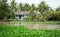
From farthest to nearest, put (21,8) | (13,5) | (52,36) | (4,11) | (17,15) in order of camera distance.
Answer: (21,8) < (17,15) < (13,5) < (4,11) < (52,36)

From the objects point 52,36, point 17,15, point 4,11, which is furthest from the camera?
point 17,15

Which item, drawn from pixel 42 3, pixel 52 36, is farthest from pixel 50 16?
pixel 52 36

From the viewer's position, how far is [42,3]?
56844mm

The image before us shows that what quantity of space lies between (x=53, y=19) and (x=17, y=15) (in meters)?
15.4

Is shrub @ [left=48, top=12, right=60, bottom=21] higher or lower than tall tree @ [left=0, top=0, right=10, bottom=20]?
lower

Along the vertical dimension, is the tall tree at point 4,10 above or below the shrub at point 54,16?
above

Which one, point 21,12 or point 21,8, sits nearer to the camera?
point 21,12

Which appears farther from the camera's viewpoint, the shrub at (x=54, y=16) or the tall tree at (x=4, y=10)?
the shrub at (x=54, y=16)

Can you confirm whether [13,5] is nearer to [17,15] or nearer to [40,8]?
[17,15]

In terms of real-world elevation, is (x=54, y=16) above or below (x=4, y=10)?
below

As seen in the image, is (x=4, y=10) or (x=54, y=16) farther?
(x=54, y=16)

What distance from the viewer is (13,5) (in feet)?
170

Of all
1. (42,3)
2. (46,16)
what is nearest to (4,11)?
(46,16)

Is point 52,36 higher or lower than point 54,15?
higher
